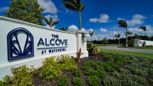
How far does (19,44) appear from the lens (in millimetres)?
8344

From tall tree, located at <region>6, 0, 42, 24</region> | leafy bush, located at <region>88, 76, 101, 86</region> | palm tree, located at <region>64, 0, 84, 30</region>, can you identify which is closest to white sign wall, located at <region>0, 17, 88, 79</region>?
leafy bush, located at <region>88, 76, 101, 86</region>

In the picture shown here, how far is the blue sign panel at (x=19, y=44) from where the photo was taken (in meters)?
7.77

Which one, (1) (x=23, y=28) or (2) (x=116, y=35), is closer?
(1) (x=23, y=28)

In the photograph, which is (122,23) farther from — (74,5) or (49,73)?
(49,73)

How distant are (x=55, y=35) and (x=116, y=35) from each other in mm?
82937

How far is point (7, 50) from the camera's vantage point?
7.59 metres

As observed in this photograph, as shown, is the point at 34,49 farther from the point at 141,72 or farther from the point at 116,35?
the point at 116,35

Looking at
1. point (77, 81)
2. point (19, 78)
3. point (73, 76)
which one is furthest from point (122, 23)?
point (19, 78)

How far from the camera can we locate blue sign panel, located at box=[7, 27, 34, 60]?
7.77m

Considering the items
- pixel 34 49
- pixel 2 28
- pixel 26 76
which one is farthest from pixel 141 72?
pixel 2 28

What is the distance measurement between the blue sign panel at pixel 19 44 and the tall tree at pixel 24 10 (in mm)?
16886

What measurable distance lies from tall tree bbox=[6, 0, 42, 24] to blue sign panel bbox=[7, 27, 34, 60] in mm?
16886

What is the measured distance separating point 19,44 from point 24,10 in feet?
60.9

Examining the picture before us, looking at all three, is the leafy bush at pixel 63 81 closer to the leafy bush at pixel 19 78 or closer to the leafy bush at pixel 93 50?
the leafy bush at pixel 19 78
